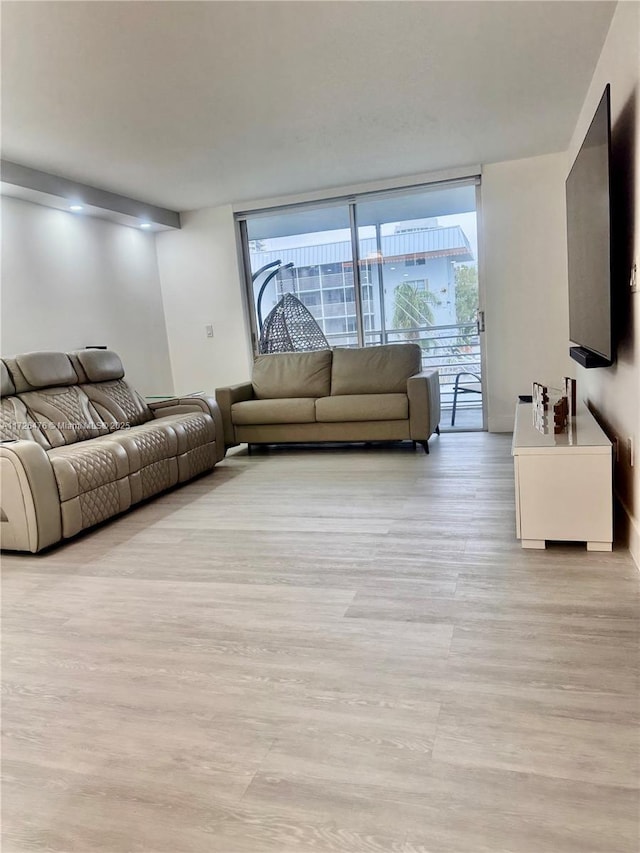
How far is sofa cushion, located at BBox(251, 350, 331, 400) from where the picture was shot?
5160 mm

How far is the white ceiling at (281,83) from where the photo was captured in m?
2.33

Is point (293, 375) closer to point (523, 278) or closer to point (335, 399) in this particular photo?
point (335, 399)

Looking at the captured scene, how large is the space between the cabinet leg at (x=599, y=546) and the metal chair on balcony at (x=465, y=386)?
120 inches

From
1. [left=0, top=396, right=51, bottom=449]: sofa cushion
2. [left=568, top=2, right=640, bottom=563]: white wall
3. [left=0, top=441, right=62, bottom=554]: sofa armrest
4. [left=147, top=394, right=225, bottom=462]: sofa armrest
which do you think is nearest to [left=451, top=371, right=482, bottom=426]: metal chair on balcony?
[left=147, top=394, right=225, bottom=462]: sofa armrest

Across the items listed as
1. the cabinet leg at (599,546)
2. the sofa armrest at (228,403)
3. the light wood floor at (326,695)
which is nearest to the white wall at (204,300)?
the sofa armrest at (228,403)

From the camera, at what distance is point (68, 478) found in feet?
9.70

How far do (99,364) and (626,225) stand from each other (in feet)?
11.6

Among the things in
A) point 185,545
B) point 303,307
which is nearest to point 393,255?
point 303,307

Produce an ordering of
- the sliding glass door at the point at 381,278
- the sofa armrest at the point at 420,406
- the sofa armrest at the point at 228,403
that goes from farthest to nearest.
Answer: the sliding glass door at the point at 381,278 < the sofa armrest at the point at 228,403 < the sofa armrest at the point at 420,406

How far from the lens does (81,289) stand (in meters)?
4.71

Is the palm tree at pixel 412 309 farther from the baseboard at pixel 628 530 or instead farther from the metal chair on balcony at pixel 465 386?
the baseboard at pixel 628 530

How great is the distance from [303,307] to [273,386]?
100cm

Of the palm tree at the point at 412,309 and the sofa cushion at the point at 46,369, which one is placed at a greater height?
the palm tree at the point at 412,309

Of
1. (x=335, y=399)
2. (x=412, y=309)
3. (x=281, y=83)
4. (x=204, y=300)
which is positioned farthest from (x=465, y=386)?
(x=281, y=83)
